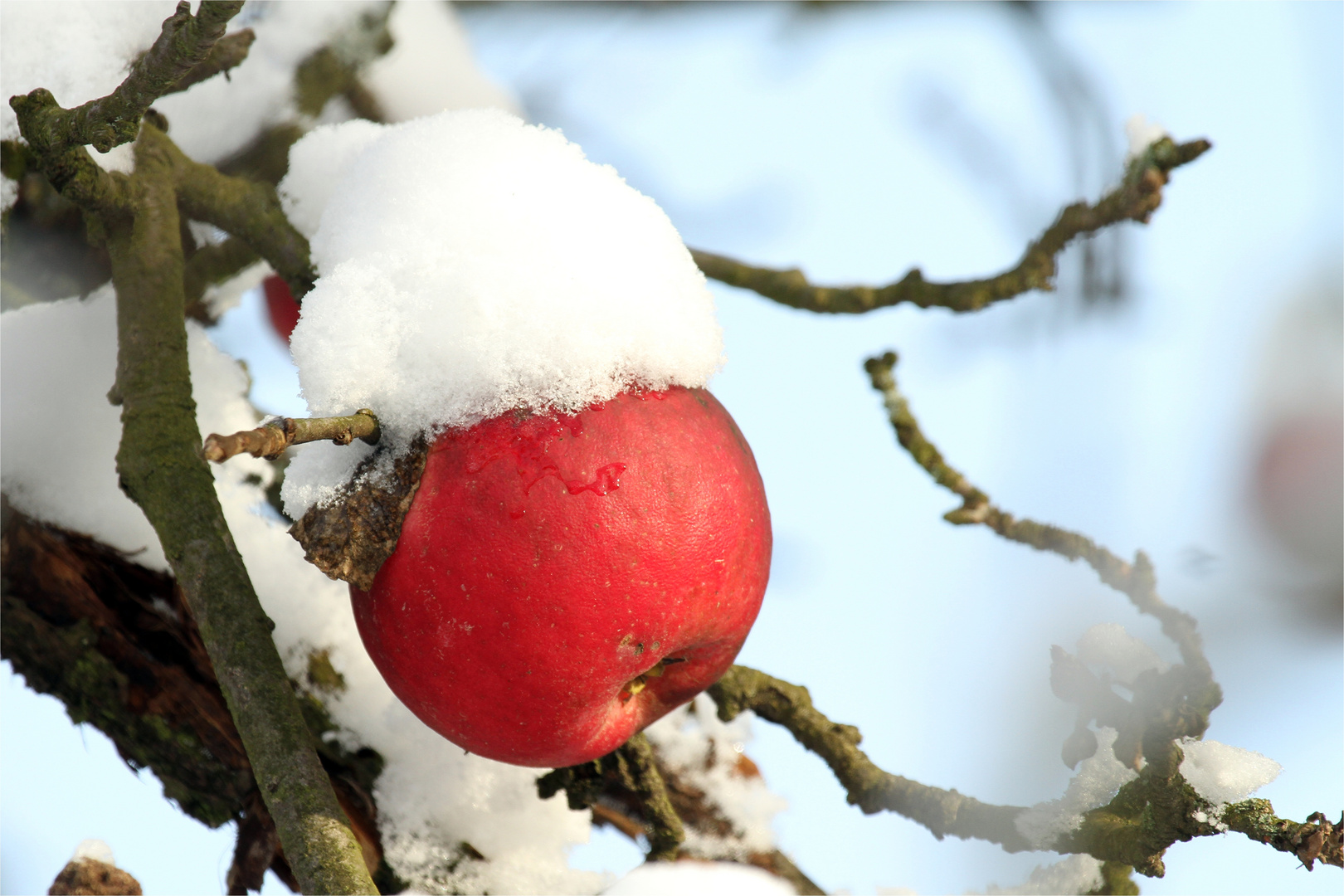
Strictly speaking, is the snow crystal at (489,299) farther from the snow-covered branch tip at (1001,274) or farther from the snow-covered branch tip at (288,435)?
the snow-covered branch tip at (1001,274)

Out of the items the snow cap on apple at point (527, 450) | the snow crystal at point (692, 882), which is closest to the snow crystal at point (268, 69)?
the snow cap on apple at point (527, 450)

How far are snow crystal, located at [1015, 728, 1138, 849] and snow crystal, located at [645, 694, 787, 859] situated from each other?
525 millimetres

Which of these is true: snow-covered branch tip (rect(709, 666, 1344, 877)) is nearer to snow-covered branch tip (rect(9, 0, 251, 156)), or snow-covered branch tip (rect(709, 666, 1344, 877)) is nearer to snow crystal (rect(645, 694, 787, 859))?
snow crystal (rect(645, 694, 787, 859))

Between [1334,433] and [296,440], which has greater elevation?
[1334,433]

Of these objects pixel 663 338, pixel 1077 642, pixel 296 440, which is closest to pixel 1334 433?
pixel 1077 642

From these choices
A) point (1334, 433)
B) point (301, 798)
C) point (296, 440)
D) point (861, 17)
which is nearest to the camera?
point (296, 440)

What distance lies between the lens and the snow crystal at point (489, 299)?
104 centimetres

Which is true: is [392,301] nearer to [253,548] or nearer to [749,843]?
[253,548]

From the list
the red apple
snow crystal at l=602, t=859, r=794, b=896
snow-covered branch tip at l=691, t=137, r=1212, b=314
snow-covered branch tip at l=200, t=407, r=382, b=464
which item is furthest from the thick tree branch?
the red apple

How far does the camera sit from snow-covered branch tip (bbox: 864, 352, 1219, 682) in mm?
1149

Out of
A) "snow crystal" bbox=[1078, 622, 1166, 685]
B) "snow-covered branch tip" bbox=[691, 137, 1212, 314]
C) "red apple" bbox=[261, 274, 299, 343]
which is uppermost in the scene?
"red apple" bbox=[261, 274, 299, 343]

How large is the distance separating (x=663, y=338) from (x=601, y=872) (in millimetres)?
845

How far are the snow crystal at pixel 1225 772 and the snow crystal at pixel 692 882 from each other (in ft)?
1.91

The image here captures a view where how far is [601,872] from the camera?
4.87 feet
